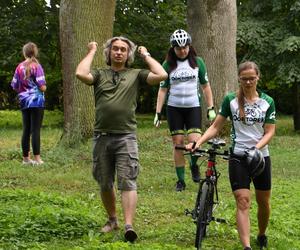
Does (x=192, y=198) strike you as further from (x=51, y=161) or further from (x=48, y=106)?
(x=48, y=106)

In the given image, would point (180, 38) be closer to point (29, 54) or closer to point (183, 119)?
point (183, 119)

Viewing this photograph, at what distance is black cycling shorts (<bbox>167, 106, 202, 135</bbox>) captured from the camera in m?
8.85

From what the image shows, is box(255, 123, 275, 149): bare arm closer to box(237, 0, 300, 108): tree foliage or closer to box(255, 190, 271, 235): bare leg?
box(255, 190, 271, 235): bare leg

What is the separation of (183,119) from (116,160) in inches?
107

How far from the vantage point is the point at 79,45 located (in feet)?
42.0

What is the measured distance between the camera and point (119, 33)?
24.1 meters

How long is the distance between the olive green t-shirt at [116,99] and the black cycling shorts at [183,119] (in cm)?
248

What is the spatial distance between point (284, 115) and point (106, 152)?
1226 inches

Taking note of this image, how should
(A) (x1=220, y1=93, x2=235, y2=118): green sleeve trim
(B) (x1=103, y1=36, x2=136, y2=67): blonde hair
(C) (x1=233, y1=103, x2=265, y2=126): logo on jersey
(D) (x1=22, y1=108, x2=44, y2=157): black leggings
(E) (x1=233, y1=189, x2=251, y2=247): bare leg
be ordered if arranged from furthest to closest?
(D) (x1=22, y1=108, x2=44, y2=157): black leggings
(B) (x1=103, y1=36, x2=136, y2=67): blonde hair
(A) (x1=220, y1=93, x2=235, y2=118): green sleeve trim
(C) (x1=233, y1=103, x2=265, y2=126): logo on jersey
(E) (x1=233, y1=189, x2=251, y2=247): bare leg

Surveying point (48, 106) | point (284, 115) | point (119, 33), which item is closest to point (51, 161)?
point (119, 33)

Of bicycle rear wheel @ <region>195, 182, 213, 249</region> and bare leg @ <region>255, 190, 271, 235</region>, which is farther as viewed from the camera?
bare leg @ <region>255, 190, 271, 235</region>

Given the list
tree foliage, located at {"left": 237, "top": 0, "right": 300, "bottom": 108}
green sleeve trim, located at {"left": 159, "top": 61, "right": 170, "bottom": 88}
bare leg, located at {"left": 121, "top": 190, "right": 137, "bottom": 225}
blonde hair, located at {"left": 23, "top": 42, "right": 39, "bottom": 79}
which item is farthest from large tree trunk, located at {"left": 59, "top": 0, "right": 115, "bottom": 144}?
tree foliage, located at {"left": 237, "top": 0, "right": 300, "bottom": 108}

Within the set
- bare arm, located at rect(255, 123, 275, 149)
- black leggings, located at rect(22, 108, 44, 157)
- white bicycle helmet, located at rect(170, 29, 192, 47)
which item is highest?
white bicycle helmet, located at rect(170, 29, 192, 47)

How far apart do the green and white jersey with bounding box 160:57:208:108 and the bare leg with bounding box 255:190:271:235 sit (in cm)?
288
